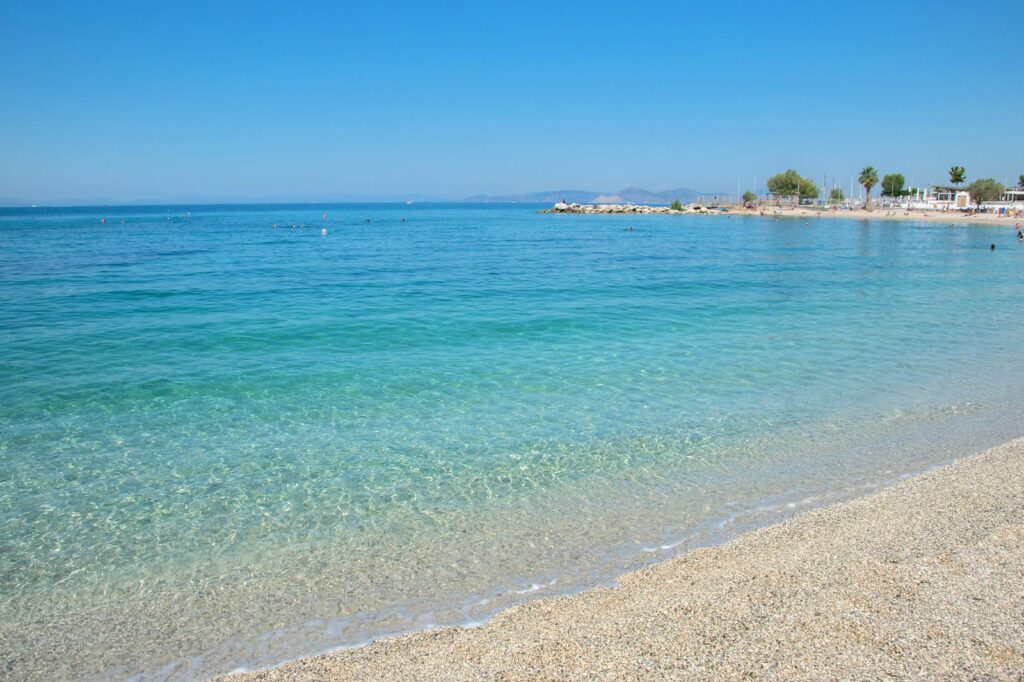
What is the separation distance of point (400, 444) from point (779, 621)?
6.50 metres

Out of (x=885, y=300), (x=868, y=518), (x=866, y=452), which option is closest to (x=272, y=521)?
(x=868, y=518)

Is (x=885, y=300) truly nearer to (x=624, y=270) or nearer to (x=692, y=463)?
(x=624, y=270)

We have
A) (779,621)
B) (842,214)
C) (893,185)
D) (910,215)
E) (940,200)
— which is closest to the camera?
(779,621)

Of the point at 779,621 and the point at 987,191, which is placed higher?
the point at 987,191

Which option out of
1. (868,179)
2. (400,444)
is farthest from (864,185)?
(400,444)

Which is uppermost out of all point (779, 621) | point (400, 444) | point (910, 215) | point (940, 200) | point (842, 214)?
point (940, 200)

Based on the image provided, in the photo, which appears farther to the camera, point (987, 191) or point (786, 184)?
point (786, 184)

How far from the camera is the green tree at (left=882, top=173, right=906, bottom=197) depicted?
145m

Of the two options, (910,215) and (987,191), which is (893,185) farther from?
(910,215)

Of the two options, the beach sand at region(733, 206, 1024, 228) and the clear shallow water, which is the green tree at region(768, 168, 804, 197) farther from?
the clear shallow water

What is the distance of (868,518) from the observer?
25.2 ft

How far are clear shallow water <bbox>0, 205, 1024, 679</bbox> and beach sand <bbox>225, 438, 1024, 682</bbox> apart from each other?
1.75 ft

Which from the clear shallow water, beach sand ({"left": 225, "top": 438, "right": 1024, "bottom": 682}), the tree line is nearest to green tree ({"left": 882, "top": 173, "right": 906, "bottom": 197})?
the tree line

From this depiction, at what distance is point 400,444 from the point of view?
34.8 ft
